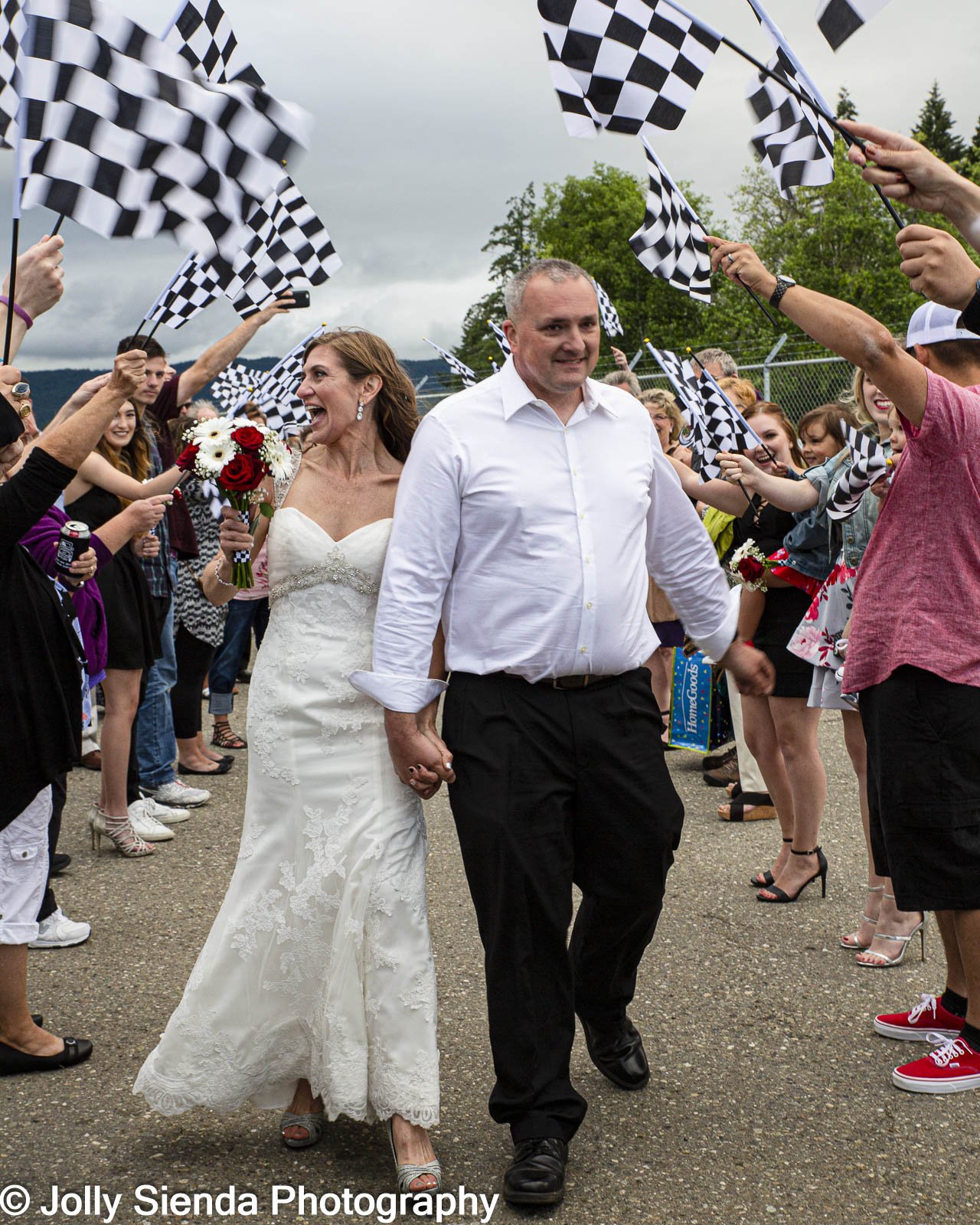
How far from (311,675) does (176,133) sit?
5.63ft

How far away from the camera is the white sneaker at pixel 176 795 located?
7098 mm

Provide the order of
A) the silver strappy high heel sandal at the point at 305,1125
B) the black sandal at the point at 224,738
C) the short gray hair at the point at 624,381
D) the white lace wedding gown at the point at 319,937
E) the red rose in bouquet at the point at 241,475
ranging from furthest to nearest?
1. the black sandal at the point at 224,738
2. the short gray hair at the point at 624,381
3. the red rose in bouquet at the point at 241,475
4. the silver strappy high heel sandal at the point at 305,1125
5. the white lace wedding gown at the point at 319,937

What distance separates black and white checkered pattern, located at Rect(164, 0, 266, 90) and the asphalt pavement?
3857 millimetres

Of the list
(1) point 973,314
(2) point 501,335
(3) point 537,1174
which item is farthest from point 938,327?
(2) point 501,335

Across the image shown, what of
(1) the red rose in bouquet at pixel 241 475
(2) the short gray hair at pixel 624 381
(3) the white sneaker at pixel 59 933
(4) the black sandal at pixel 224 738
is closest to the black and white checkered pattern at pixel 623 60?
(1) the red rose in bouquet at pixel 241 475

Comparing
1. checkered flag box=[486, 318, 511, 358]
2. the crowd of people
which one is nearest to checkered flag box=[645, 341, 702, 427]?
checkered flag box=[486, 318, 511, 358]

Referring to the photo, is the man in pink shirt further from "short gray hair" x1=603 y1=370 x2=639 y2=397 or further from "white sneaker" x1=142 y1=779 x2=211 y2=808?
"short gray hair" x1=603 y1=370 x2=639 y2=397

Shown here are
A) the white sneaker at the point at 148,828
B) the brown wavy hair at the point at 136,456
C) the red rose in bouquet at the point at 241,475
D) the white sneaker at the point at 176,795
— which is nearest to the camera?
the red rose in bouquet at the point at 241,475

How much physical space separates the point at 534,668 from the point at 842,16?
198 cm

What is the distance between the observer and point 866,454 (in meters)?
4.30

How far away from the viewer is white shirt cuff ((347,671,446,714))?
3178 millimetres

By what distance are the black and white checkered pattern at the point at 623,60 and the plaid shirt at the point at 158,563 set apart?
322 cm

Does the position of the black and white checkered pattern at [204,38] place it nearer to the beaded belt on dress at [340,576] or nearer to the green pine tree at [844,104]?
the beaded belt on dress at [340,576]
